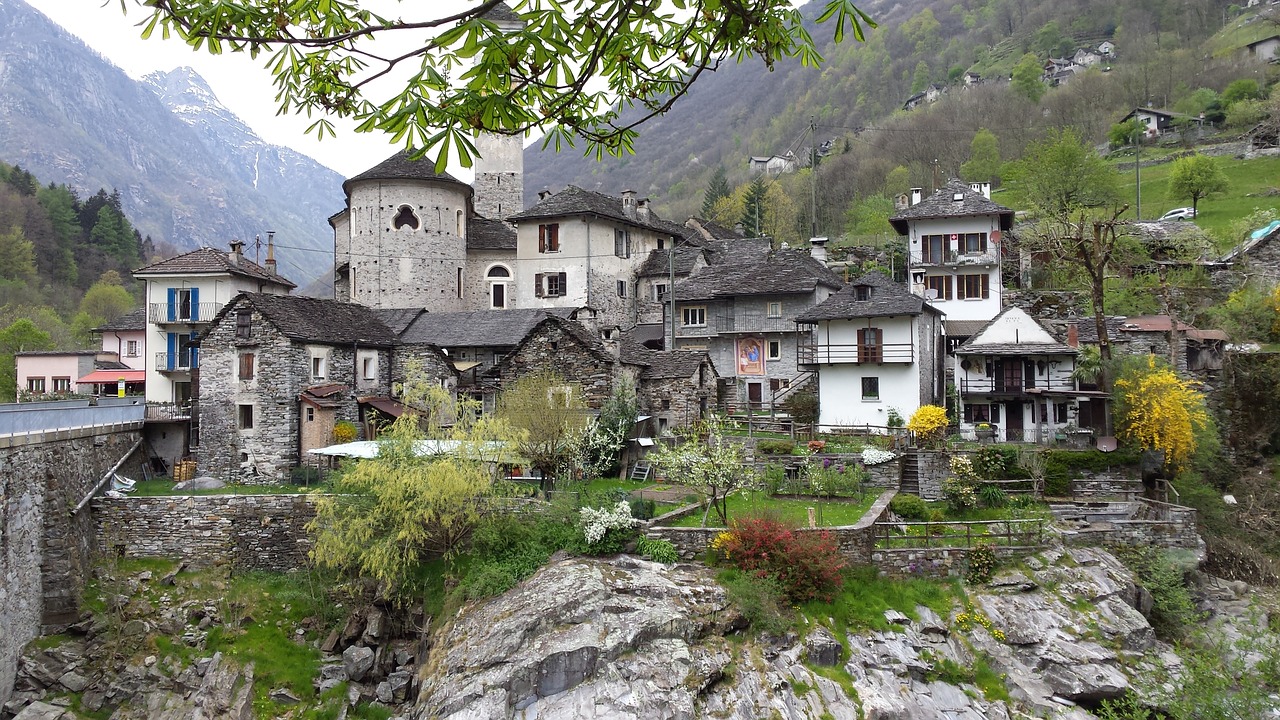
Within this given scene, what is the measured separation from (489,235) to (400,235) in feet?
18.4

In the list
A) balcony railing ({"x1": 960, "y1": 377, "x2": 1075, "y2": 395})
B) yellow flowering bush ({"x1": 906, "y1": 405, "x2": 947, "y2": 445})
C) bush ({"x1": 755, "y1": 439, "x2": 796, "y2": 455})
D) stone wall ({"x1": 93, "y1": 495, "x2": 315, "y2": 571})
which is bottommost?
stone wall ({"x1": 93, "y1": 495, "x2": 315, "y2": 571})

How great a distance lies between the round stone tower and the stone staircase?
2494cm

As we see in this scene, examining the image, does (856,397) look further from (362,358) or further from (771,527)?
(362,358)

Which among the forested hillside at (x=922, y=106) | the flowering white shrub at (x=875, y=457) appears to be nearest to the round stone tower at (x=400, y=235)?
the forested hillside at (x=922, y=106)

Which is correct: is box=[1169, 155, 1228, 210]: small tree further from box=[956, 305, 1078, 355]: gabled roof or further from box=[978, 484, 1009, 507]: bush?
box=[978, 484, 1009, 507]: bush

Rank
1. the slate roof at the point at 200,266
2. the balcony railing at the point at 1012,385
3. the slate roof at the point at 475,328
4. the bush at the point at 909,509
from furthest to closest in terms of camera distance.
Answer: the slate roof at the point at 200,266, the slate roof at the point at 475,328, the balcony railing at the point at 1012,385, the bush at the point at 909,509

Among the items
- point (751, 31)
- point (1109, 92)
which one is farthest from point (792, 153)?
Answer: point (751, 31)

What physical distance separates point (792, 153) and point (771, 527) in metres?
84.7

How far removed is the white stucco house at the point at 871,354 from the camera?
29.1 metres

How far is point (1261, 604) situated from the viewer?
1998 cm

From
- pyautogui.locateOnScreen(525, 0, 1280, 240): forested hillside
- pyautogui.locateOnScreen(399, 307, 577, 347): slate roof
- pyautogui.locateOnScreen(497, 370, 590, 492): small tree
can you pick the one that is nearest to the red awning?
pyautogui.locateOnScreen(399, 307, 577, 347): slate roof

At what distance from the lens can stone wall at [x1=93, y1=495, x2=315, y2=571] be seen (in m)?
23.2

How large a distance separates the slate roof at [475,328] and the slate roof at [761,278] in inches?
286

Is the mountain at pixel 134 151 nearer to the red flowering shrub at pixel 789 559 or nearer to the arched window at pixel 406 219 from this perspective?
the arched window at pixel 406 219
